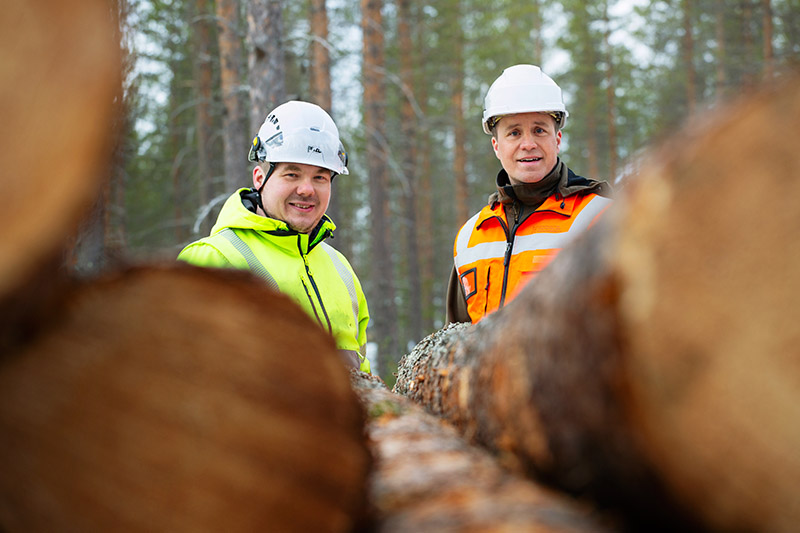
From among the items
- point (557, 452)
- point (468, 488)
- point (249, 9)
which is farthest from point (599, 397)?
point (249, 9)

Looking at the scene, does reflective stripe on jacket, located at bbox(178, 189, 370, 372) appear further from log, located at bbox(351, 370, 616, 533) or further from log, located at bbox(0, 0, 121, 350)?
log, located at bbox(0, 0, 121, 350)

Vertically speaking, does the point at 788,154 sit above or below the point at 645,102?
below

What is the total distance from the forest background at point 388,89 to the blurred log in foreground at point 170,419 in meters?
0.19

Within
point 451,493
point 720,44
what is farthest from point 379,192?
point 720,44

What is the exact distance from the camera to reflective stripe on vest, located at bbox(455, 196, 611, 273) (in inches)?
151

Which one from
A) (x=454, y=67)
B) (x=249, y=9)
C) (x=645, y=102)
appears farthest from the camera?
(x=645, y=102)

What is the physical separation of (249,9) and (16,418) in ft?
23.2

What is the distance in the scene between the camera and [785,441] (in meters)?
1.00

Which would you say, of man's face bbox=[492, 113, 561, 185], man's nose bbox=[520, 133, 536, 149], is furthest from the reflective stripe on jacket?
man's nose bbox=[520, 133, 536, 149]

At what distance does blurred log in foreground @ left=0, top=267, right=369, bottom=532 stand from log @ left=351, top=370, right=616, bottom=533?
0.17 metres

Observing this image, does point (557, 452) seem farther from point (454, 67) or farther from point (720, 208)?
point (454, 67)

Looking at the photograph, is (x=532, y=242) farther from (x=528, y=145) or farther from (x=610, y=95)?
(x=610, y=95)

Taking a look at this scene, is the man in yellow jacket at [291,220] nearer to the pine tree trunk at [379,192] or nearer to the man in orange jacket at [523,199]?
the man in orange jacket at [523,199]

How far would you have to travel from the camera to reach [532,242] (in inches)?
154
